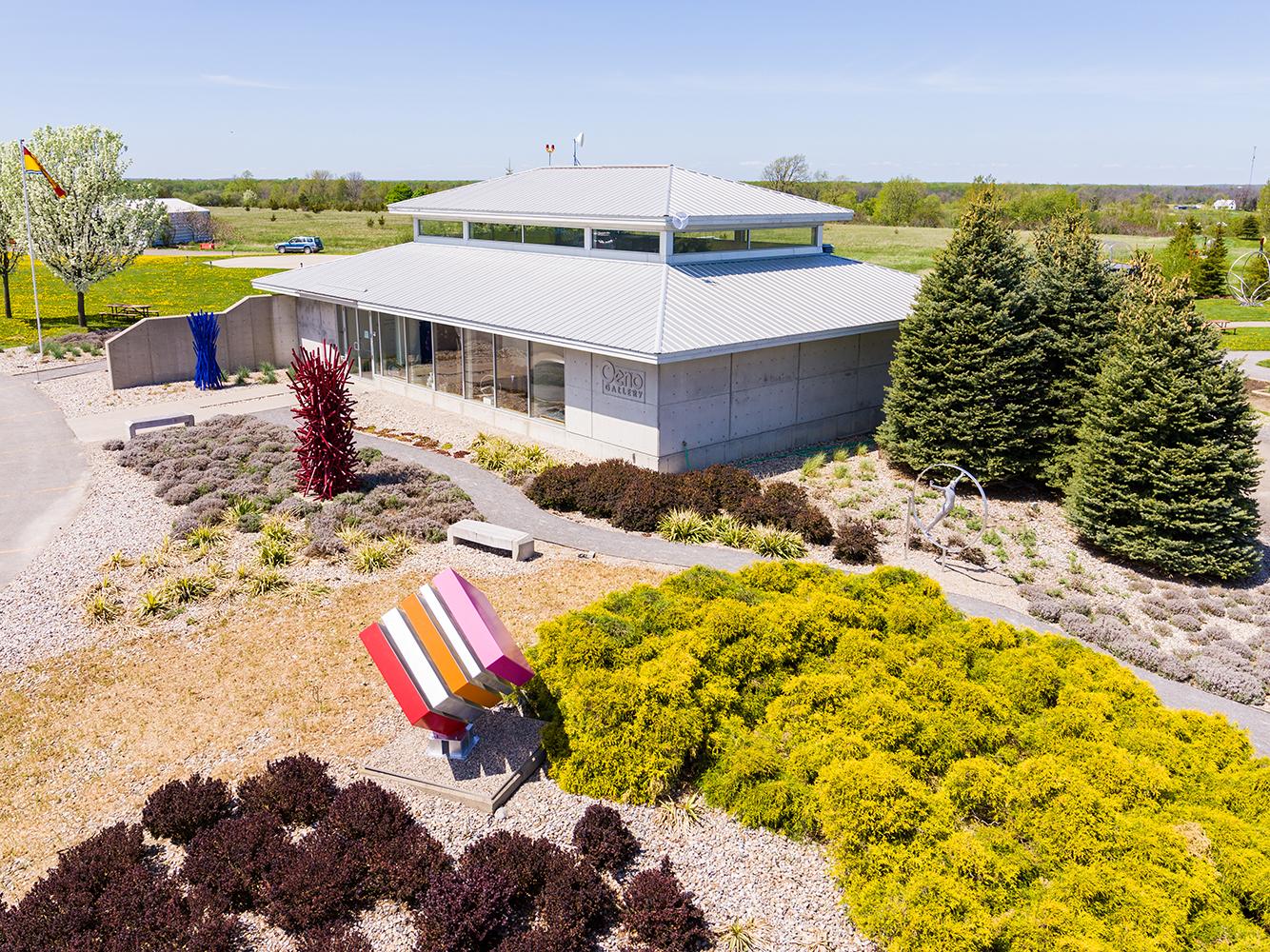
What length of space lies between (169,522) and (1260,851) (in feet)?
59.3

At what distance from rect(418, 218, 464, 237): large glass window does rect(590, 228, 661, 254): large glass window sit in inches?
269

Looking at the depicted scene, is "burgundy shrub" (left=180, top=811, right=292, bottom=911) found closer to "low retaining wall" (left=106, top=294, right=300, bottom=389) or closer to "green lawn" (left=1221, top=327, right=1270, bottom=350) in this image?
"low retaining wall" (left=106, top=294, right=300, bottom=389)

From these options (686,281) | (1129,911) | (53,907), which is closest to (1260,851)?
(1129,911)

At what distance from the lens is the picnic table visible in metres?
44.3

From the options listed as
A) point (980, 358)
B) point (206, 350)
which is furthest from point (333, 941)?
point (206, 350)

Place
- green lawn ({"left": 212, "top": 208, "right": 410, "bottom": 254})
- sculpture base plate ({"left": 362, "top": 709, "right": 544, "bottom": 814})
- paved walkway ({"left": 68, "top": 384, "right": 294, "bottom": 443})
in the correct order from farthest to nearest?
green lawn ({"left": 212, "top": 208, "right": 410, "bottom": 254})
paved walkway ({"left": 68, "top": 384, "right": 294, "bottom": 443})
sculpture base plate ({"left": 362, "top": 709, "right": 544, "bottom": 814})

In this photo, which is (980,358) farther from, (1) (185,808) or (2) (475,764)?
(1) (185,808)

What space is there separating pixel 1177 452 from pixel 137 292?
55.1 metres

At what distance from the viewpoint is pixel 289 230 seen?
92500mm

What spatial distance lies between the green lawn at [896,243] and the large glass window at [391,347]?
41.9 m

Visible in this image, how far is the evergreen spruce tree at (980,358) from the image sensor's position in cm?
2022

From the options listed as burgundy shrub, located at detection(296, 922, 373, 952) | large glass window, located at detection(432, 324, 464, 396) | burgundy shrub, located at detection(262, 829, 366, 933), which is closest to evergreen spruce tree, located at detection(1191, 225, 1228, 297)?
large glass window, located at detection(432, 324, 464, 396)

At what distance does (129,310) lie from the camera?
45219 mm

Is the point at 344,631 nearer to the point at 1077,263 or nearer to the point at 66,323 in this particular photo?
the point at 1077,263
